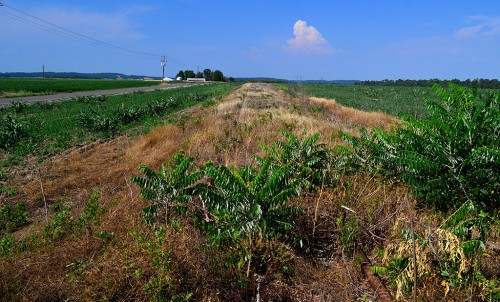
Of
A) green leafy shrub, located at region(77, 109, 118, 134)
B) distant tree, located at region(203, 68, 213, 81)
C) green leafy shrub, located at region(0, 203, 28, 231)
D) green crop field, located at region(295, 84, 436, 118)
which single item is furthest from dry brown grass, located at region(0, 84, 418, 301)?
distant tree, located at region(203, 68, 213, 81)

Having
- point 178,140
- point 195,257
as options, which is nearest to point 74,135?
point 178,140

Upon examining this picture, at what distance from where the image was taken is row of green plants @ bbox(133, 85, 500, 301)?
285 cm

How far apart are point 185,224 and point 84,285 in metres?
1.14

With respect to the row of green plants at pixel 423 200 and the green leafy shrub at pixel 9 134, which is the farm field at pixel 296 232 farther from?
the green leafy shrub at pixel 9 134

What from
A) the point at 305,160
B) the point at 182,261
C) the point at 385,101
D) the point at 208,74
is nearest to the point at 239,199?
the point at 182,261

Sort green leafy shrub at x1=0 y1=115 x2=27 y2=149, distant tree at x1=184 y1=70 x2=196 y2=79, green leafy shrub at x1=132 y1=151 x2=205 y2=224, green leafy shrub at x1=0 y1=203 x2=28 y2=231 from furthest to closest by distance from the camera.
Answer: distant tree at x1=184 y1=70 x2=196 y2=79 < green leafy shrub at x1=0 y1=115 x2=27 y2=149 < green leafy shrub at x1=0 y1=203 x2=28 y2=231 < green leafy shrub at x1=132 y1=151 x2=205 y2=224

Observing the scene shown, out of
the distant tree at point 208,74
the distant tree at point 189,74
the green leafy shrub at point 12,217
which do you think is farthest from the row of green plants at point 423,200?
the distant tree at point 189,74

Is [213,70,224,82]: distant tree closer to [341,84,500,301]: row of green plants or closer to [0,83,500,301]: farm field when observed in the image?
[0,83,500,301]: farm field

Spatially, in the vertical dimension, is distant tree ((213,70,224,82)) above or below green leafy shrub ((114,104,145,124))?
above

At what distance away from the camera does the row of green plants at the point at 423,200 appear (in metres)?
2.85

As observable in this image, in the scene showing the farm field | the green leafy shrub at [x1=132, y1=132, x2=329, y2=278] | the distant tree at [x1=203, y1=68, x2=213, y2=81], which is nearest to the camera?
the farm field

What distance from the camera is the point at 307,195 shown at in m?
4.57

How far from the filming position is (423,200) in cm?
407

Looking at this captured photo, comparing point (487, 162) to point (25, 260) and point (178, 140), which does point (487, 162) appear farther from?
point (178, 140)
